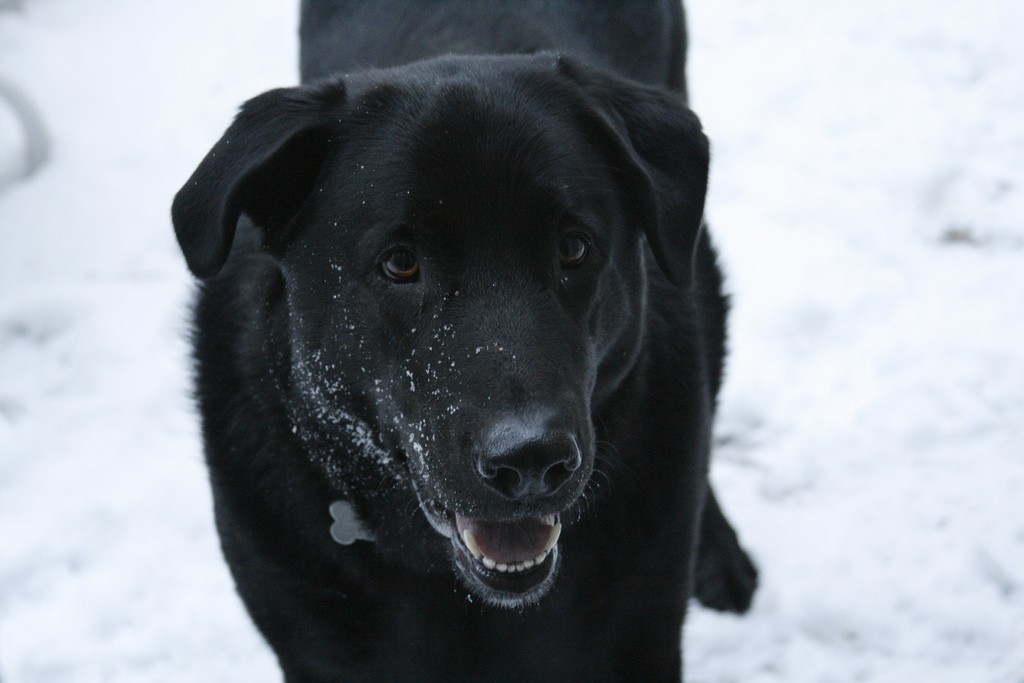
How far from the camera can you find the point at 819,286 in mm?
4316

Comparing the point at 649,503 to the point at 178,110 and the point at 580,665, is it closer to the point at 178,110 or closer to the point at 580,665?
the point at 580,665

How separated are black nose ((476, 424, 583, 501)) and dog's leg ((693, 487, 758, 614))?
4.79 feet

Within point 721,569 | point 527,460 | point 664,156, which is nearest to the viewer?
point 527,460

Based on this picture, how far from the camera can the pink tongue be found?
7.03 ft

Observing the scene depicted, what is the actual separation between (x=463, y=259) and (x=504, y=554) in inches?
20.8

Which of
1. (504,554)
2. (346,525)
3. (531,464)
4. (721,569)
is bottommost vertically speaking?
(721,569)

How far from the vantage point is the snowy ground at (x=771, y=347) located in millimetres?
3195

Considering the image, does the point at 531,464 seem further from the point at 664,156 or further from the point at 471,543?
the point at 664,156

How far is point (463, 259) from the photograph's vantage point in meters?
2.07

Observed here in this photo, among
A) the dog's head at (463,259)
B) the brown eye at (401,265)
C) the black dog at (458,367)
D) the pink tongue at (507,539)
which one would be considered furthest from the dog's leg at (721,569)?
the brown eye at (401,265)

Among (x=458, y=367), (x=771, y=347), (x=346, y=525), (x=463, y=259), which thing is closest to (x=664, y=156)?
(x=463, y=259)

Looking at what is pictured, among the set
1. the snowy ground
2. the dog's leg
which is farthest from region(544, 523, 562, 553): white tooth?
the dog's leg

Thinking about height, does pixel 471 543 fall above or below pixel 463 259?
below

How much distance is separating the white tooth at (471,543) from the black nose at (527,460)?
22 centimetres
